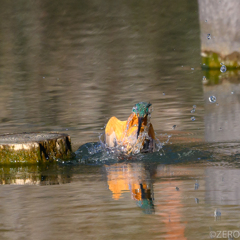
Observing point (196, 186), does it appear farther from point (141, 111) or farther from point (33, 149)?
point (33, 149)

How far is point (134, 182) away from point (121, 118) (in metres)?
3.84

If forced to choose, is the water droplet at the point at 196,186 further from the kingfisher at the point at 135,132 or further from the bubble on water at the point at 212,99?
the bubble on water at the point at 212,99

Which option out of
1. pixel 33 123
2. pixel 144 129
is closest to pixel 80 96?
pixel 33 123

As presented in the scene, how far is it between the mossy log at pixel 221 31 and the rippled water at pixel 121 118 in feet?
1.53

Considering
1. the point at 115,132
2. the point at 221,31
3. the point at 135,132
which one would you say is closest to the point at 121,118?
the point at 115,132

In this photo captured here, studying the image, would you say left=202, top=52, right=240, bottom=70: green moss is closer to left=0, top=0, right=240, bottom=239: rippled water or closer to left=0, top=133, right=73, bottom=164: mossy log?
left=0, top=0, right=240, bottom=239: rippled water

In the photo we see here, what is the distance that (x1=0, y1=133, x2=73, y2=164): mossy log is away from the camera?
6496 mm

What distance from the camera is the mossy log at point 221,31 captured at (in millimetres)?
14164

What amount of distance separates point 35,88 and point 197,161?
7403 mm

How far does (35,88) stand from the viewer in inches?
522

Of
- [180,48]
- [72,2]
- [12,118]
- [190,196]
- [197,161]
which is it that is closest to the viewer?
[190,196]

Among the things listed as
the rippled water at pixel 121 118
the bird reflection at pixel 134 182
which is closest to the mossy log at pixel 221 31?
the rippled water at pixel 121 118

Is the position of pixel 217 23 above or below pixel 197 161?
above

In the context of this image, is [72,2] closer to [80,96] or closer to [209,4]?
[209,4]
